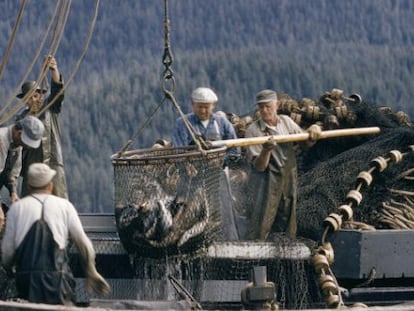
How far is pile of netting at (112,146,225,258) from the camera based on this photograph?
1609cm

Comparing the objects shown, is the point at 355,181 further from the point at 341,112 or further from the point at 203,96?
the point at 341,112

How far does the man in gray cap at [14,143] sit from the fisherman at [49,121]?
0.13 metres

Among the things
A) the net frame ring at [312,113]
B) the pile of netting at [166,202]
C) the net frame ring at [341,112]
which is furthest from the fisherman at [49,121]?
the net frame ring at [341,112]

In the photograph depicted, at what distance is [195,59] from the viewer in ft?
125

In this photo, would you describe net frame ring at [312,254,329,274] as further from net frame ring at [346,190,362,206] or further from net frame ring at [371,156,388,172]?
net frame ring at [371,156,388,172]

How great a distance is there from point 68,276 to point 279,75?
22133 mm

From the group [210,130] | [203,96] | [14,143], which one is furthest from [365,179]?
[14,143]

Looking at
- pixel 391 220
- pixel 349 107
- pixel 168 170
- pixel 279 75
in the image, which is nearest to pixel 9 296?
pixel 168 170

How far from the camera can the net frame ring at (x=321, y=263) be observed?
53.5ft

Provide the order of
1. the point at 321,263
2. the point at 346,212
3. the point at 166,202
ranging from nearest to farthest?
1. the point at 166,202
2. the point at 321,263
3. the point at 346,212

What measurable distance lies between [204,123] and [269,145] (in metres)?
0.78

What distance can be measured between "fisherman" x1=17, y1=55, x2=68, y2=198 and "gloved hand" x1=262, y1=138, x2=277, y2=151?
223 centimetres

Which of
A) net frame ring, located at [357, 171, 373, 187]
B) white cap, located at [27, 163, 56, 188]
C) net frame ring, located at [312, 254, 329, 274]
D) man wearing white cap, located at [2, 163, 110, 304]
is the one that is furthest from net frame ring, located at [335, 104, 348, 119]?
A: white cap, located at [27, 163, 56, 188]

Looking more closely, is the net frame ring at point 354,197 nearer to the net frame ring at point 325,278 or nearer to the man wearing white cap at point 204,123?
the net frame ring at point 325,278
